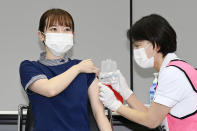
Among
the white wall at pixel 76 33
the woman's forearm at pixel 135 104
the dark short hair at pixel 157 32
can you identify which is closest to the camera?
the dark short hair at pixel 157 32

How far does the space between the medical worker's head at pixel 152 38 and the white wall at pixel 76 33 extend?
968mm

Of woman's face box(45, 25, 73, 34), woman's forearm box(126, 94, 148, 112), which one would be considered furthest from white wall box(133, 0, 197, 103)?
woman's face box(45, 25, 73, 34)

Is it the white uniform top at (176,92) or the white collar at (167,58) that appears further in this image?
the white collar at (167,58)

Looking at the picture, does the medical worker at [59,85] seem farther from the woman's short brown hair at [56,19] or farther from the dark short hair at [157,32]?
the dark short hair at [157,32]

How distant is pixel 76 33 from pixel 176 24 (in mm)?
896

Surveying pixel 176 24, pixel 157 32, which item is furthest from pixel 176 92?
pixel 176 24

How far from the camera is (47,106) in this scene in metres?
1.49

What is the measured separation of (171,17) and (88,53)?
807 millimetres

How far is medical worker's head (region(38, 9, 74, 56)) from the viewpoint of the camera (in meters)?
1.61

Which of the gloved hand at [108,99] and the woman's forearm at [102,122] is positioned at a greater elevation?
the gloved hand at [108,99]

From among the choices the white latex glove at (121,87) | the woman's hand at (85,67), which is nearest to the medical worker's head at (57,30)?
the woman's hand at (85,67)

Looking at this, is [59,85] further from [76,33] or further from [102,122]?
[76,33]

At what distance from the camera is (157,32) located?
154 centimetres

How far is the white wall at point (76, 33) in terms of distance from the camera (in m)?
2.64
